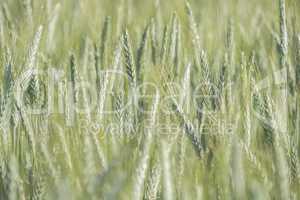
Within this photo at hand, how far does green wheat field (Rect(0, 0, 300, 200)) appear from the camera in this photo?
0.59m

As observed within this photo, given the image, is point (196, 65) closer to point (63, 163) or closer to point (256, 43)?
point (256, 43)

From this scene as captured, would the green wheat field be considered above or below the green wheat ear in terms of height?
below

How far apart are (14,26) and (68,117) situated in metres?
0.52

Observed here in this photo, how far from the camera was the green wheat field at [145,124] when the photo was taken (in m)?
0.59

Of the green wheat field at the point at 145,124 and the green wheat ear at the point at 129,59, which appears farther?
the green wheat ear at the point at 129,59

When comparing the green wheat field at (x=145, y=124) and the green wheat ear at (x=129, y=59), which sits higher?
the green wheat ear at (x=129, y=59)

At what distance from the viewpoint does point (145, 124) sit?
0.72m

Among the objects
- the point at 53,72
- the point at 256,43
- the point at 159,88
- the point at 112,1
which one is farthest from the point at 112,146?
the point at 112,1

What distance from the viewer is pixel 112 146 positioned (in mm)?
744

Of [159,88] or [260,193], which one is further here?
[159,88]

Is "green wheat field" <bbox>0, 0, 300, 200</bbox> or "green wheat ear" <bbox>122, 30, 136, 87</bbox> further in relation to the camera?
"green wheat ear" <bbox>122, 30, 136, 87</bbox>

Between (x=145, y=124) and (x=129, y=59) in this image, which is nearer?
(x=145, y=124)

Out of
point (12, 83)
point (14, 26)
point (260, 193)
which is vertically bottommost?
point (260, 193)

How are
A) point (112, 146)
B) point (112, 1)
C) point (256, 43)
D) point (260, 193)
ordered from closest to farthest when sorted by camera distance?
point (260, 193) < point (112, 146) < point (256, 43) < point (112, 1)
